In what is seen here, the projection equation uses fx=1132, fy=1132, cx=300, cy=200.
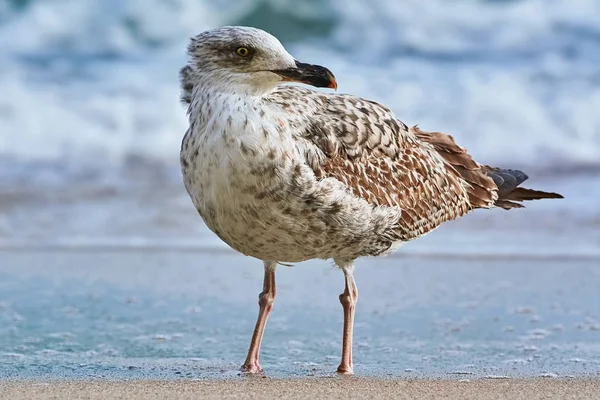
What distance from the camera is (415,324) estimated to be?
21.1 ft

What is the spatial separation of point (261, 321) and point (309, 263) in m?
2.86

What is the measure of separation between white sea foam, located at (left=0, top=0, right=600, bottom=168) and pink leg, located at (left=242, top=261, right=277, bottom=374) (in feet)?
20.6

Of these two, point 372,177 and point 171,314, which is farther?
point 171,314

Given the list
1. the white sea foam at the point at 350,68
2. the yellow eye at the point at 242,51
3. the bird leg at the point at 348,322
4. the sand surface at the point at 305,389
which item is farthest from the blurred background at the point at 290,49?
the yellow eye at the point at 242,51

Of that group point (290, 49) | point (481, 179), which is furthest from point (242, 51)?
point (290, 49)

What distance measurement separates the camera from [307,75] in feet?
16.4

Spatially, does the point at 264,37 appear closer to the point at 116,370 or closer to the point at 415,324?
the point at 116,370

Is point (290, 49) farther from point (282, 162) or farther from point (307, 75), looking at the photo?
point (282, 162)

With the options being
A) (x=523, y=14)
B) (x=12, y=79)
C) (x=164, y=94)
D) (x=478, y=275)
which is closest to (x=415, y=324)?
(x=478, y=275)

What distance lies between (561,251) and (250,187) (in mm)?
4630

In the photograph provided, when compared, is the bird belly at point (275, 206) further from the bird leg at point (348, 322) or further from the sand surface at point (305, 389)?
the sand surface at point (305, 389)

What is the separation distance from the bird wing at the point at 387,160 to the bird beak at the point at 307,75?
0.21m

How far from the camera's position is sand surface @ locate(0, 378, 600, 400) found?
14.8 feet

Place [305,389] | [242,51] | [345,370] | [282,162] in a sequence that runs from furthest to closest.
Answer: [345,370] → [242,51] → [282,162] → [305,389]
